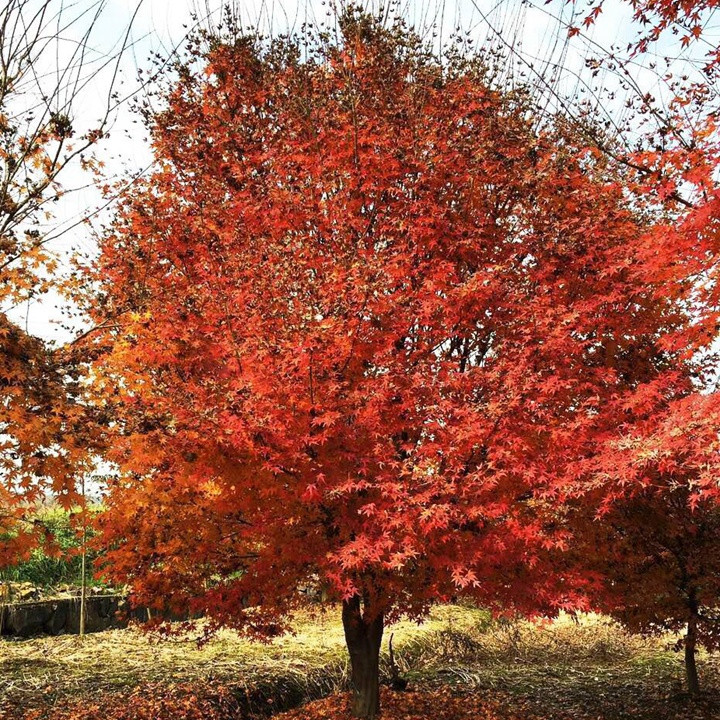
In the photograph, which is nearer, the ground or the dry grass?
the ground

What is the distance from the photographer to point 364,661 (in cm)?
889

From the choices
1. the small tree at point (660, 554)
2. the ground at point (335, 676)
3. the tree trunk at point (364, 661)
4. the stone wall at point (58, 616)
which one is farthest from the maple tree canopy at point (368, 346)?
the stone wall at point (58, 616)

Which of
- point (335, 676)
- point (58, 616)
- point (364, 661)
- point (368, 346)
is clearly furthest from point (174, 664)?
Answer: point (368, 346)

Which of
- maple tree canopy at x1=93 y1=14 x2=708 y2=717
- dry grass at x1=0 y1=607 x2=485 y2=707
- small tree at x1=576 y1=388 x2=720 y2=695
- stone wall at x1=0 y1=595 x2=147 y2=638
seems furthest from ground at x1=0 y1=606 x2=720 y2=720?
maple tree canopy at x1=93 y1=14 x2=708 y2=717

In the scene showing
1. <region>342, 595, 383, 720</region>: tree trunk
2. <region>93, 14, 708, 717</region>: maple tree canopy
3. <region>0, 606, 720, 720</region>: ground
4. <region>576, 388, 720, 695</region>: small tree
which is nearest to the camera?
<region>93, 14, 708, 717</region>: maple tree canopy

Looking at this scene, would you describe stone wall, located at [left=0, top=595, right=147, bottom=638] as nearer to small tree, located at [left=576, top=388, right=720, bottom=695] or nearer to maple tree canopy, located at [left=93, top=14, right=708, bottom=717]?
maple tree canopy, located at [left=93, top=14, right=708, bottom=717]

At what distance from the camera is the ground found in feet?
30.7

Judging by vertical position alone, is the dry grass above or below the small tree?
below

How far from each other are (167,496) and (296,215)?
3.63 m

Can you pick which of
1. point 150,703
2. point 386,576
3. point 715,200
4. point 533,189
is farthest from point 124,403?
point 715,200

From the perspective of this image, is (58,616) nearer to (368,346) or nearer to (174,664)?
(174,664)

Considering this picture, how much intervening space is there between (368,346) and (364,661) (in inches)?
184

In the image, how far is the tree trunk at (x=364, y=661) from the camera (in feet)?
28.9

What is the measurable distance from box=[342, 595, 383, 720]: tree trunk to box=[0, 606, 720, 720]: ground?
436 mm
